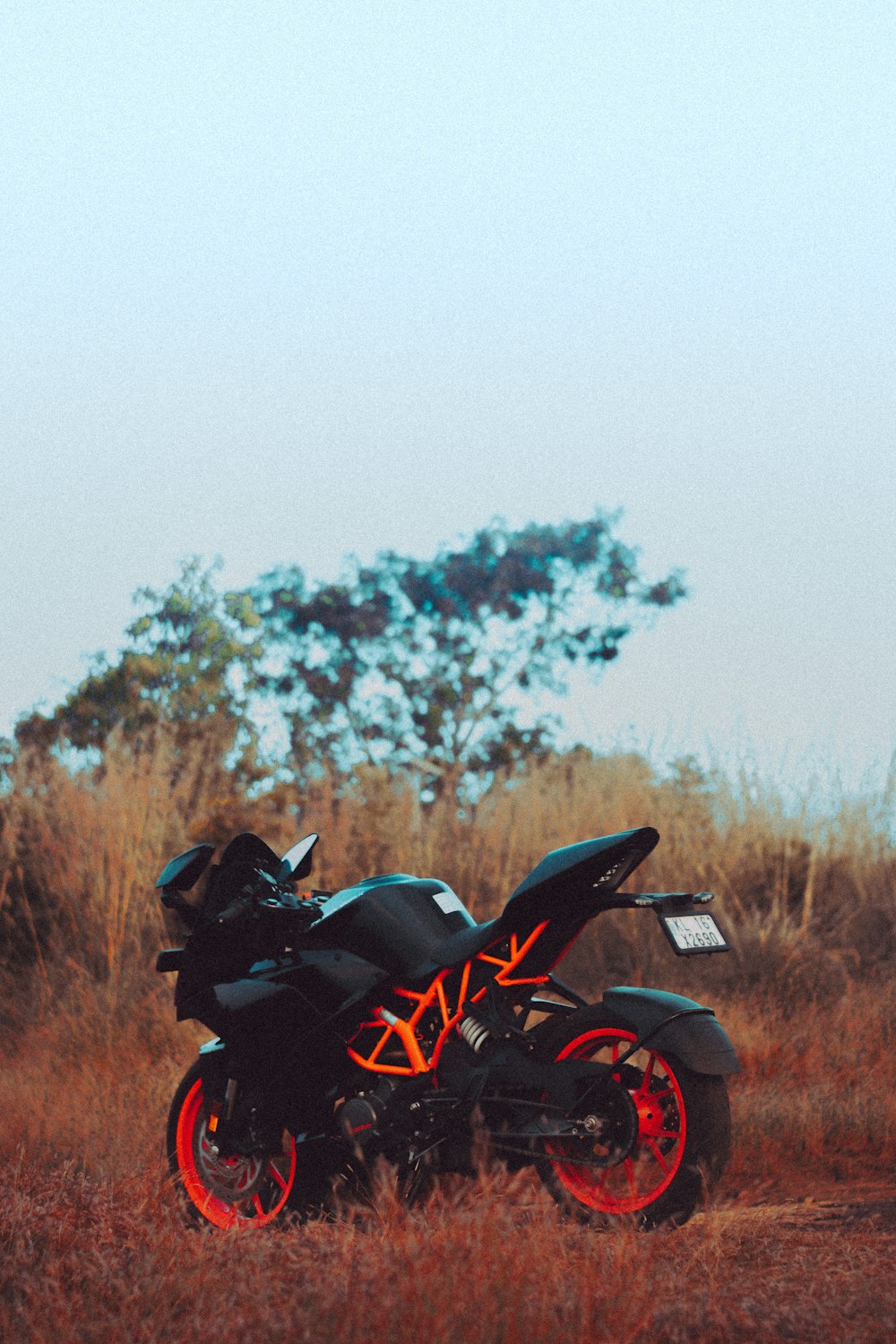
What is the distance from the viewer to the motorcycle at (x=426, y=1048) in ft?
15.9

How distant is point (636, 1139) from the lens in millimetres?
4801

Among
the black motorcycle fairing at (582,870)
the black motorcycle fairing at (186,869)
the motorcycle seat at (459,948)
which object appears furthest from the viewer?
the black motorcycle fairing at (186,869)

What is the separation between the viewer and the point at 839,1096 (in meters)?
7.80

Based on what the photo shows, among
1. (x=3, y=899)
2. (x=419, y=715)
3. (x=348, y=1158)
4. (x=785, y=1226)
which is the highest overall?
(x=419, y=715)

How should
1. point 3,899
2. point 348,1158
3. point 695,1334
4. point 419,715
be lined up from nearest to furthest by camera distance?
point 695,1334, point 348,1158, point 3,899, point 419,715

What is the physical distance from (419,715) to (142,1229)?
71.0ft

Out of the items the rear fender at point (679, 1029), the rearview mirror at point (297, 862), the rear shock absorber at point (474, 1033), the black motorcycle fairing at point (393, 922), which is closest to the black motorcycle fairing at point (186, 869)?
the rearview mirror at point (297, 862)

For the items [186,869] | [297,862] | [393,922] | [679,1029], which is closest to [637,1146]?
[679,1029]

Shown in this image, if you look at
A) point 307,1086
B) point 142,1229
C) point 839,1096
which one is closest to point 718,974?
point 839,1096

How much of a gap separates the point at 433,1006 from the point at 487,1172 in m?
0.59

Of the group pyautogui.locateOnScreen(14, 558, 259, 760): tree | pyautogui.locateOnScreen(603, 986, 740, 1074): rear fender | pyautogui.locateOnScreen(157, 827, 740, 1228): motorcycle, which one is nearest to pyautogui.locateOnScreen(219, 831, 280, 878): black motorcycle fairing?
pyautogui.locateOnScreen(157, 827, 740, 1228): motorcycle

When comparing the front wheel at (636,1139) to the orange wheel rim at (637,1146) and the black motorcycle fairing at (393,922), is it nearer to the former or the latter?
the orange wheel rim at (637,1146)

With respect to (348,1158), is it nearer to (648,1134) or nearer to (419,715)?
(648,1134)

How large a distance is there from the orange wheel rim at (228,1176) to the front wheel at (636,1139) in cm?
108
